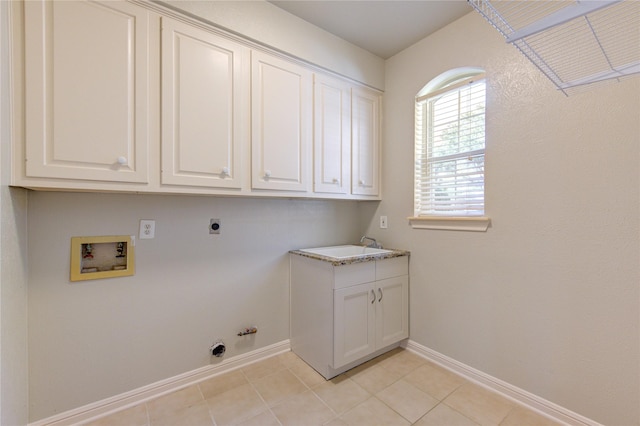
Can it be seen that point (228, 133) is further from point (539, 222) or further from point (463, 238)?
point (539, 222)

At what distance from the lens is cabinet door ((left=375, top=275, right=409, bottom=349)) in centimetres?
210

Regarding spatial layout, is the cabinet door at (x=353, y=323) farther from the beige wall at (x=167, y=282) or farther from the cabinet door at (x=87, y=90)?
the cabinet door at (x=87, y=90)

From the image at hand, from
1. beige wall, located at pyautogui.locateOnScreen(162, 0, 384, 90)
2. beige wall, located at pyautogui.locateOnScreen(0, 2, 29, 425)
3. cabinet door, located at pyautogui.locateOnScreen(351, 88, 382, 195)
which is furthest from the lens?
cabinet door, located at pyautogui.locateOnScreen(351, 88, 382, 195)

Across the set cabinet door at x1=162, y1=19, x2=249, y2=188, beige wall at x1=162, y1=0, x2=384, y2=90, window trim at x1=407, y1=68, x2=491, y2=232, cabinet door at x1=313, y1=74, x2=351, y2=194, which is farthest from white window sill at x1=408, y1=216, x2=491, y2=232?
cabinet door at x1=162, y1=19, x2=249, y2=188

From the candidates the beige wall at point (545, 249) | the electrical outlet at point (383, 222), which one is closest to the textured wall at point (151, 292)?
the electrical outlet at point (383, 222)

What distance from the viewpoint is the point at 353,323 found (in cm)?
195

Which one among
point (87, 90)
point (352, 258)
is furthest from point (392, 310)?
point (87, 90)

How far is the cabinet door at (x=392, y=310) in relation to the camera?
210cm

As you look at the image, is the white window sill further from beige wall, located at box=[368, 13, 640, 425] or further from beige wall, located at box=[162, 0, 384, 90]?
beige wall, located at box=[162, 0, 384, 90]

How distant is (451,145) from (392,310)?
1377mm

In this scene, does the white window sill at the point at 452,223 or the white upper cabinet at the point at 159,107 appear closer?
the white upper cabinet at the point at 159,107

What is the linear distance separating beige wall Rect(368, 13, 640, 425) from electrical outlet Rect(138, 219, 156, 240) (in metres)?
1.95

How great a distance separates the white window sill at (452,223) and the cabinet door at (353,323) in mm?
660

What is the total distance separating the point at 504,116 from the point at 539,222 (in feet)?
2.31
